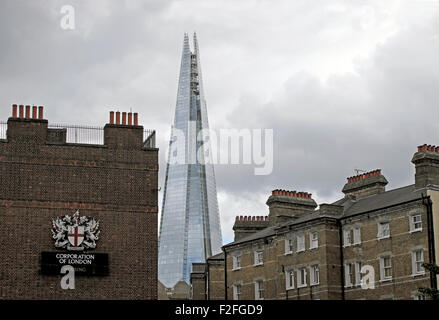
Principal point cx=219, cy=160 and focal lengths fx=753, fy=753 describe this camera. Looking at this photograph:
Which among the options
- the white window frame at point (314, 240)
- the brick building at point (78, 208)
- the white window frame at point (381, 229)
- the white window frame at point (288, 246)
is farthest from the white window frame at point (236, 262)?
the brick building at point (78, 208)

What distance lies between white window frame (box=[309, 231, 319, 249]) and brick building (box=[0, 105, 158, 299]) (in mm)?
20130

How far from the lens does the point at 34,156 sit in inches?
1608

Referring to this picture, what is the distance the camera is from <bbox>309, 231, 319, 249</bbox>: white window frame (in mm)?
58156

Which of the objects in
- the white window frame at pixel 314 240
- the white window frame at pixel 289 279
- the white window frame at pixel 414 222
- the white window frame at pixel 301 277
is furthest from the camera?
the white window frame at pixel 289 279

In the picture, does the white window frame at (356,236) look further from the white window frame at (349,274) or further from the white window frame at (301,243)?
the white window frame at (301,243)

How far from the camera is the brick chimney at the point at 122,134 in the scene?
42.0 m

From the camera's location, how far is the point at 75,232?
40000mm

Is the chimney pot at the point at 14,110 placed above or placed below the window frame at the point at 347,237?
above

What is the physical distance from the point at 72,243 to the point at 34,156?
5225 mm

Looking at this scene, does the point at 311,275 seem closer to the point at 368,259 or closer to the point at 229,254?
the point at 368,259

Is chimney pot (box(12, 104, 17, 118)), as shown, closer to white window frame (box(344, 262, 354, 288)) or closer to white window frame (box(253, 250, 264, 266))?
white window frame (box(344, 262, 354, 288))

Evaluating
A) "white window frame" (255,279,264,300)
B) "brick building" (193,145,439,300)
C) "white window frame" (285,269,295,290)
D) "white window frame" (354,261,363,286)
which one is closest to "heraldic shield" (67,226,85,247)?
"brick building" (193,145,439,300)

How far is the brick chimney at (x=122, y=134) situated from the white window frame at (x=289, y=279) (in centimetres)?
2296
